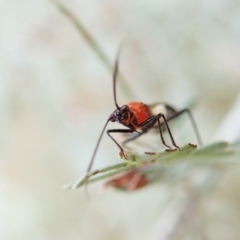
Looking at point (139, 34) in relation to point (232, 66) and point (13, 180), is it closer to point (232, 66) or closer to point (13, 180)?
point (232, 66)

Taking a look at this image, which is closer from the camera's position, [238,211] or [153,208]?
[238,211]

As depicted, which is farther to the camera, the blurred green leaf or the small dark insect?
the small dark insect

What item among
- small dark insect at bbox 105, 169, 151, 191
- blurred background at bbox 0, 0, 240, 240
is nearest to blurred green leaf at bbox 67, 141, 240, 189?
small dark insect at bbox 105, 169, 151, 191

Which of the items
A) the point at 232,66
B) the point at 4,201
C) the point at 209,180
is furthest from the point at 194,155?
the point at 4,201

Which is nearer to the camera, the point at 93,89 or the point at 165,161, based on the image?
the point at 165,161

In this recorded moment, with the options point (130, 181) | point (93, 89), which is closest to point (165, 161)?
point (130, 181)

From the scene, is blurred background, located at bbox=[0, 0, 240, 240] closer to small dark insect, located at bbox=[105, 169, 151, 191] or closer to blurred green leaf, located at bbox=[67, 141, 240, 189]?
blurred green leaf, located at bbox=[67, 141, 240, 189]

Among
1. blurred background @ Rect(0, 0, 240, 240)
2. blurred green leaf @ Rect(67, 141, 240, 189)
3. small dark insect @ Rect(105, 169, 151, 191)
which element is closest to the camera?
blurred green leaf @ Rect(67, 141, 240, 189)

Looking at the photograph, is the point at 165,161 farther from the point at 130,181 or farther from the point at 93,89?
the point at 93,89

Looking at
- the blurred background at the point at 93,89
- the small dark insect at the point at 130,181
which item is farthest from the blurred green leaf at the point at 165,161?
the blurred background at the point at 93,89
